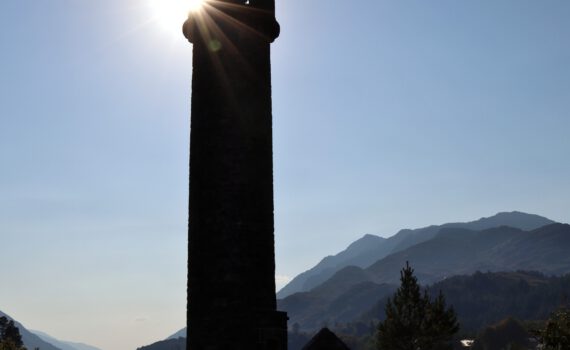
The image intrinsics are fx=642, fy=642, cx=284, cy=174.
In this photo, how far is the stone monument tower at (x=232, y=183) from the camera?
14.4 metres

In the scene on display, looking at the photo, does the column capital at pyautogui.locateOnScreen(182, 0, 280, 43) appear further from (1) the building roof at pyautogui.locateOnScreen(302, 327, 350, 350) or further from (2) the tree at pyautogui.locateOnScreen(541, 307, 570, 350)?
(2) the tree at pyautogui.locateOnScreen(541, 307, 570, 350)

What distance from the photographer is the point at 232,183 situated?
15.0 m

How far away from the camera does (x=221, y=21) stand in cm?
1642

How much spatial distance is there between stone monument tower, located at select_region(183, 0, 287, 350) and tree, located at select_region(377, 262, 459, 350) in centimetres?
3259

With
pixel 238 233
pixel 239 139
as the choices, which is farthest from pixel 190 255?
pixel 239 139

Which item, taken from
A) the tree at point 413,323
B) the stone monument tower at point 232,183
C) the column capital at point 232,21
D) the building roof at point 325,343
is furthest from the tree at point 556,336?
the column capital at point 232,21

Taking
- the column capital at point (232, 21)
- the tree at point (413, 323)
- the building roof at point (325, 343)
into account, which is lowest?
the building roof at point (325, 343)

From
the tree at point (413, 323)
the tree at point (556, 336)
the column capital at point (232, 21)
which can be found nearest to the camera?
the column capital at point (232, 21)

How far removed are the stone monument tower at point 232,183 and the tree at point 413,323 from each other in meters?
32.6

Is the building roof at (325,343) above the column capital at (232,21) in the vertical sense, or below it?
below

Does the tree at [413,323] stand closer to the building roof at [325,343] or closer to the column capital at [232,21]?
the building roof at [325,343]

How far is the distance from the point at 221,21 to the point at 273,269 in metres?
6.43

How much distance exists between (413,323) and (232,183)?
116 ft

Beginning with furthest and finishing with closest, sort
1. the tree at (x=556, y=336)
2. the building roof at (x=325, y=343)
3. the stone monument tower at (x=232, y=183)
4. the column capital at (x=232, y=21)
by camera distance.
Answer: the tree at (x=556, y=336)
the column capital at (x=232, y=21)
the building roof at (x=325, y=343)
the stone monument tower at (x=232, y=183)
